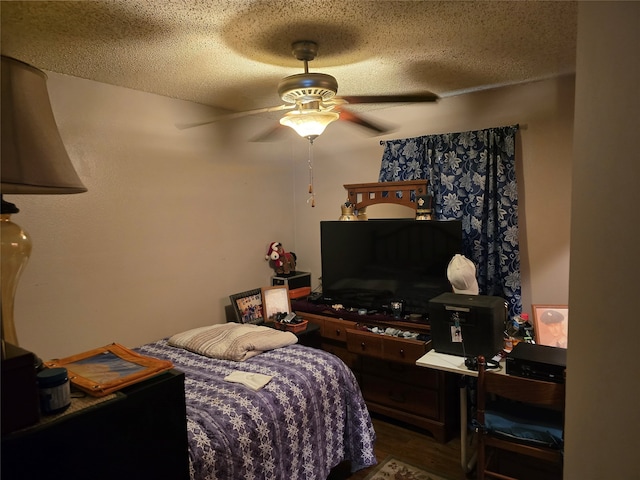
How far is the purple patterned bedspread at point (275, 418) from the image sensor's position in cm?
183

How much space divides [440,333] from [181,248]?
1985mm

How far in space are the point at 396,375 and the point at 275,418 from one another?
4.01ft

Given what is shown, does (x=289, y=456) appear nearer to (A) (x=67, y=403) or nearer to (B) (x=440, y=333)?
(B) (x=440, y=333)

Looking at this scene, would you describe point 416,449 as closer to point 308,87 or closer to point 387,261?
point 387,261

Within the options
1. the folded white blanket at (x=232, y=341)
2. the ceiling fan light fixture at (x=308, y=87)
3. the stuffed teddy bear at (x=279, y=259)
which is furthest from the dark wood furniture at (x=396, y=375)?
the ceiling fan light fixture at (x=308, y=87)

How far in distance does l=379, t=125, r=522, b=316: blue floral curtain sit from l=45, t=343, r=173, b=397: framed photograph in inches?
96.2

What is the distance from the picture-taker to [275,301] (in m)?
3.40

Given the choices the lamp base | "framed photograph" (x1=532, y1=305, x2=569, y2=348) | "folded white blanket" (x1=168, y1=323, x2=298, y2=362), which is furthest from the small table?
the lamp base

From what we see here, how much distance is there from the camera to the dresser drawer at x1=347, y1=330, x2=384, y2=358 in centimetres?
288

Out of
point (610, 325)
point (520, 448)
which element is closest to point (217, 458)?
point (520, 448)

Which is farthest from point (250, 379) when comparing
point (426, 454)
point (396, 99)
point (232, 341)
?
point (396, 99)

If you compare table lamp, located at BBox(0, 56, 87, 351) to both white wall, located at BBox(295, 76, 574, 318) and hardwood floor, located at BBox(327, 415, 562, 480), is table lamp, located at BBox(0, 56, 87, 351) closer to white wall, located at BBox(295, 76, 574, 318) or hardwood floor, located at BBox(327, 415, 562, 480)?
hardwood floor, located at BBox(327, 415, 562, 480)

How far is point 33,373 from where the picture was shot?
33.9 inches

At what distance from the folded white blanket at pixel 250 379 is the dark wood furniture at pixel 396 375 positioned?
942mm
